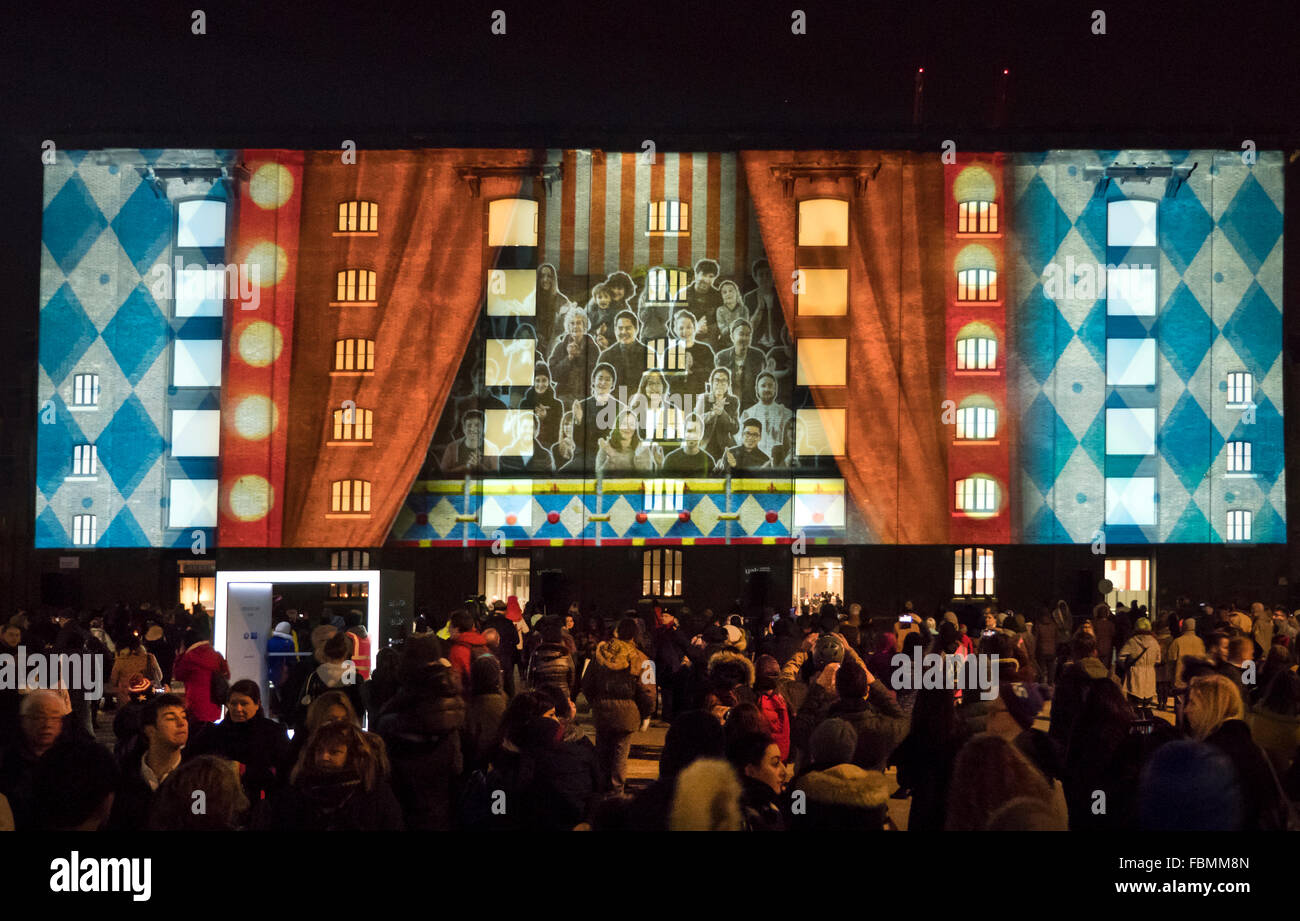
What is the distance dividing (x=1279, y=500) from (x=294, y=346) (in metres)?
21.6

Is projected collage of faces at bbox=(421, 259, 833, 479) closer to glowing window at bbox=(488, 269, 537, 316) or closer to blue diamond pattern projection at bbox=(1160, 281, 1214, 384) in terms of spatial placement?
glowing window at bbox=(488, 269, 537, 316)

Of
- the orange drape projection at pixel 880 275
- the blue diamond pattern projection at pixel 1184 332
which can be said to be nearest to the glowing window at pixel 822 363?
the orange drape projection at pixel 880 275

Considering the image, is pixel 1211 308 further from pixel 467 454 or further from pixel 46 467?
pixel 46 467

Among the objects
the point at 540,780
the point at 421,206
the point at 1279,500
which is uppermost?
the point at 421,206

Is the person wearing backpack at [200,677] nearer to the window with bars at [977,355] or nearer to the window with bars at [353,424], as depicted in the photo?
the window with bars at [353,424]

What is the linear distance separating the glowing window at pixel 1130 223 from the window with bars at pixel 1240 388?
339 cm

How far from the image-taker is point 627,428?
29.9 m

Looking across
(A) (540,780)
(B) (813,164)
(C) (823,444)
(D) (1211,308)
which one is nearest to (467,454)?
(C) (823,444)

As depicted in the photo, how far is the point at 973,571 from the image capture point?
29.9 metres

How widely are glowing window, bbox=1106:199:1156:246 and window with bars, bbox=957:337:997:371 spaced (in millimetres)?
3447

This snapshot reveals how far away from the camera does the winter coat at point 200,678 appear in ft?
30.6

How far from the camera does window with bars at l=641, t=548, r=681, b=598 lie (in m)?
30.6

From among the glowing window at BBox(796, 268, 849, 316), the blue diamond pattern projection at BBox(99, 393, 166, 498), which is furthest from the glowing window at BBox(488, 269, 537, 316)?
the blue diamond pattern projection at BBox(99, 393, 166, 498)

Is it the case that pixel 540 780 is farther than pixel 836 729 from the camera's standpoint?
Yes
